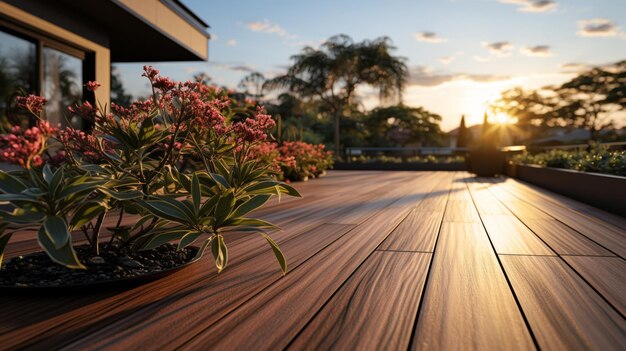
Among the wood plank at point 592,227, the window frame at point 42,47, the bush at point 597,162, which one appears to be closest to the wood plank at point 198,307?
the wood plank at point 592,227

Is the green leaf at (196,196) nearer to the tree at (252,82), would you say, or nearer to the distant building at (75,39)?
the distant building at (75,39)

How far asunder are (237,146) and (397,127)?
89.1ft

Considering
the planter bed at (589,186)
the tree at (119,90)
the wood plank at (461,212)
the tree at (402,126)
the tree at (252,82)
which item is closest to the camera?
the wood plank at (461,212)

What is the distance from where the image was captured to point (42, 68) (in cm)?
440

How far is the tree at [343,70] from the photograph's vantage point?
16172 mm

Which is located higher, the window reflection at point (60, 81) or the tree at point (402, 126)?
the tree at point (402, 126)

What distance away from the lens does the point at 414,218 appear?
2986 mm

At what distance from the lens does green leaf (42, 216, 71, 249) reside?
1.03 meters

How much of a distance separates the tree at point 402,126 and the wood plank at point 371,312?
2397 cm

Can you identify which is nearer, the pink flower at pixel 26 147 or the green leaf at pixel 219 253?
the pink flower at pixel 26 147

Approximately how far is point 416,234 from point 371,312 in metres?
1.28

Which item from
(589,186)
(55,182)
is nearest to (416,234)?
(55,182)

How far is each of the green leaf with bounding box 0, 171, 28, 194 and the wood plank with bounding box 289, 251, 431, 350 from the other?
2.92 feet

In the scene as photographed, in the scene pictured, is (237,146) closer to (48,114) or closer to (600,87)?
(48,114)
